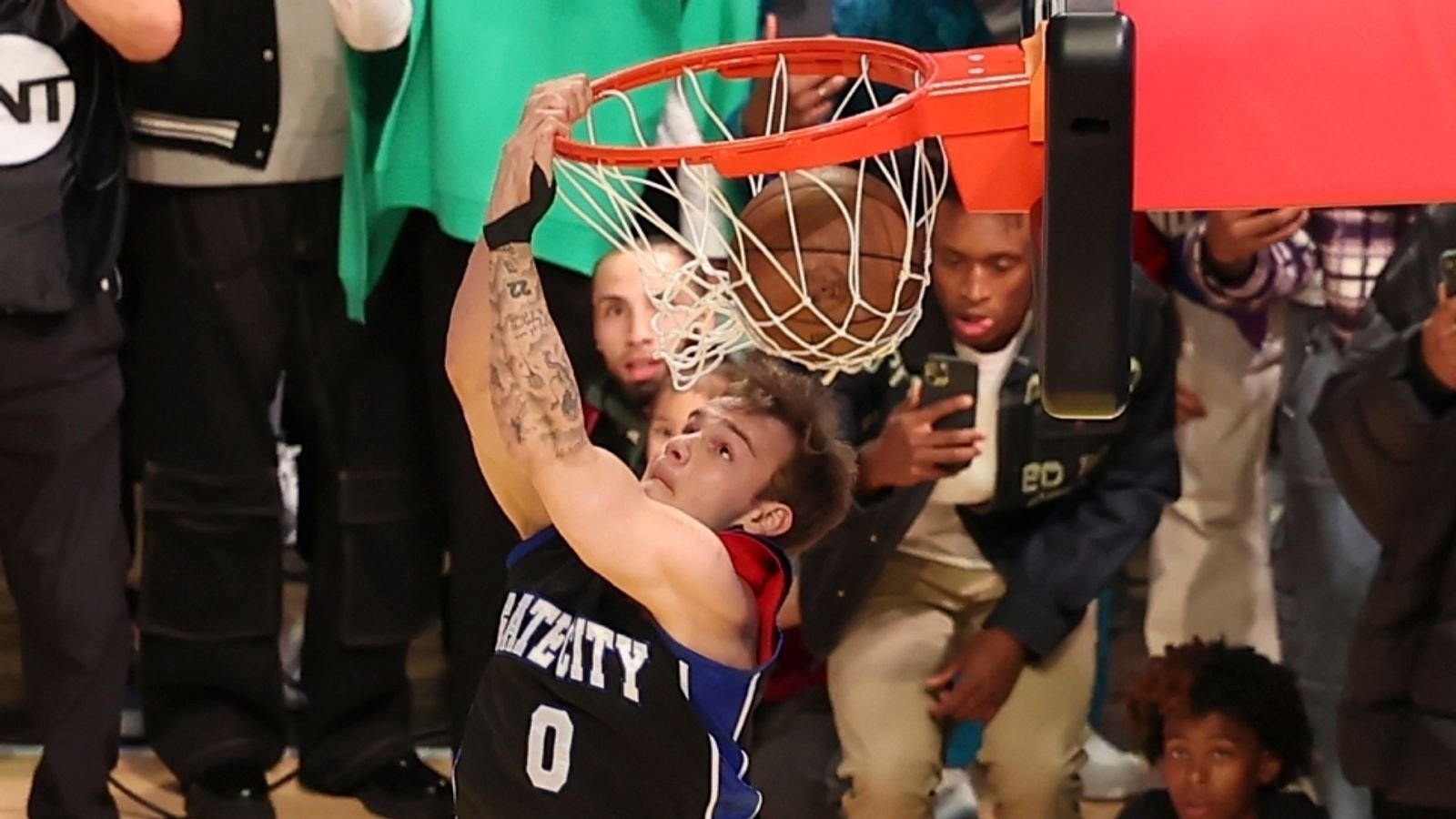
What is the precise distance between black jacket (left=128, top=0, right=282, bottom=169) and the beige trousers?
137 cm

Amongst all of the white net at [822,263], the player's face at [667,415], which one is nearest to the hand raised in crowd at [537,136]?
the white net at [822,263]

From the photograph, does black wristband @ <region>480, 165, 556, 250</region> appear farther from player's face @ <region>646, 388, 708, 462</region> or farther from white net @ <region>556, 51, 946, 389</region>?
player's face @ <region>646, 388, 708, 462</region>

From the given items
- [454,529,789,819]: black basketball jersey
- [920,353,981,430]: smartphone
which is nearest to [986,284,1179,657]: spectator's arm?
[920,353,981,430]: smartphone

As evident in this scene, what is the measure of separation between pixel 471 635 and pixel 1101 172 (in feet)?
5.42

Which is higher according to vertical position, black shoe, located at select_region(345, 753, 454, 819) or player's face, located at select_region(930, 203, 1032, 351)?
player's face, located at select_region(930, 203, 1032, 351)

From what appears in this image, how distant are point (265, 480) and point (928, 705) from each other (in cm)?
102

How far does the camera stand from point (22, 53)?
8.87 ft

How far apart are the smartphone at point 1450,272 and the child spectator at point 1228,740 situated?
0.57 meters

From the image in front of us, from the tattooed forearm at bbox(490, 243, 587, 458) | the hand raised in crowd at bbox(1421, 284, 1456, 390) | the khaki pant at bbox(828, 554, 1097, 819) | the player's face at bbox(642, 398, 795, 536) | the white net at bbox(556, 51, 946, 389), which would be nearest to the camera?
the tattooed forearm at bbox(490, 243, 587, 458)

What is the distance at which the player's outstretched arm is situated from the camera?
1.93m

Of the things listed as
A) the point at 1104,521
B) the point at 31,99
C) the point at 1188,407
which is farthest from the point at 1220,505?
the point at 31,99

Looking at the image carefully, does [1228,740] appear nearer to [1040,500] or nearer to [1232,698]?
[1232,698]

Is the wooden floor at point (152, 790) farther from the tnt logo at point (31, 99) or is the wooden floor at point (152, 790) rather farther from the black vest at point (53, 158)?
the tnt logo at point (31, 99)

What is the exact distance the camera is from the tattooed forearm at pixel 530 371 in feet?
6.57
